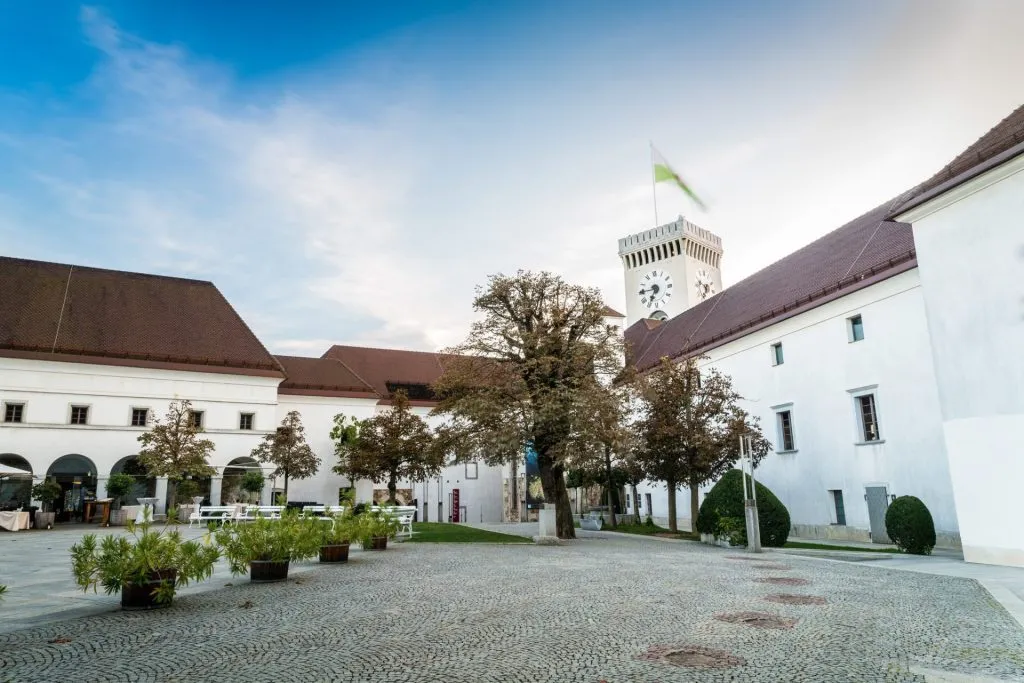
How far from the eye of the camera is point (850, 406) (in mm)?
25391

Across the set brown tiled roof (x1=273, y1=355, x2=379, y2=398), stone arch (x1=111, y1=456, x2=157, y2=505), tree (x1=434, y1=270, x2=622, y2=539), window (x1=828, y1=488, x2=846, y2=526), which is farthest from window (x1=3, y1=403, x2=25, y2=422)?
window (x1=828, y1=488, x2=846, y2=526)

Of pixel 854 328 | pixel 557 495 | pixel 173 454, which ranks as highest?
pixel 854 328

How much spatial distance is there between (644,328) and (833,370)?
25.7 m

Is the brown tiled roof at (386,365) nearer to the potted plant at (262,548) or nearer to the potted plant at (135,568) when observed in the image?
the potted plant at (262,548)

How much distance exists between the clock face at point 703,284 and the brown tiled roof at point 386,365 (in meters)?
25.9

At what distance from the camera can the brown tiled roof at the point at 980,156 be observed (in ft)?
48.1

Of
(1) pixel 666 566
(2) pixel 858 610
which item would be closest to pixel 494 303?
(1) pixel 666 566

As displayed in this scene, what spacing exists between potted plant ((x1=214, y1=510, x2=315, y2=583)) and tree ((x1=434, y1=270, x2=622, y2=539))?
1105cm

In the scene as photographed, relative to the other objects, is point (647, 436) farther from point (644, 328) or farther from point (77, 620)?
point (644, 328)

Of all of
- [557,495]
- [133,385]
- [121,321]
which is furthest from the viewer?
[121,321]

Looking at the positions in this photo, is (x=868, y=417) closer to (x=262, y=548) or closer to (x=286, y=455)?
(x=262, y=548)

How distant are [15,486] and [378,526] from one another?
94.9 ft

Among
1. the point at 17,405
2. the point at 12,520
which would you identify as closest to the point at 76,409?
the point at 17,405

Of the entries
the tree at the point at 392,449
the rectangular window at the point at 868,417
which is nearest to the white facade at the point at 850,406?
the rectangular window at the point at 868,417
